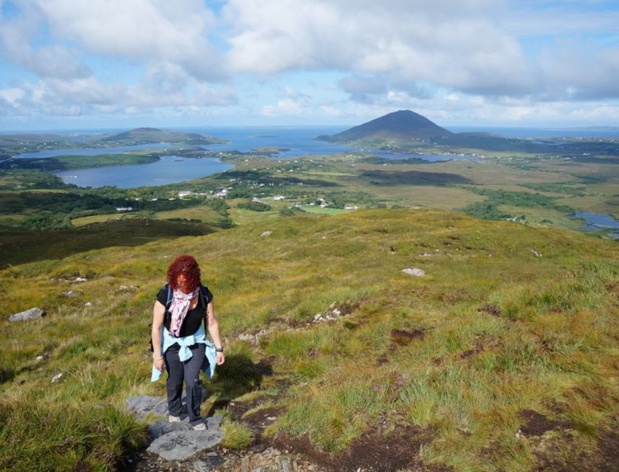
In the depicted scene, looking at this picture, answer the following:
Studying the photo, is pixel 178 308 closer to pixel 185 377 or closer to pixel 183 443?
pixel 185 377

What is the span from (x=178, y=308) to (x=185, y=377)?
137 cm

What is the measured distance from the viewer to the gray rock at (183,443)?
5828 mm

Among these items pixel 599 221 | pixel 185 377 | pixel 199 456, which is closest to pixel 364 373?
pixel 185 377

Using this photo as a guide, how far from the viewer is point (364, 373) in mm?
8234

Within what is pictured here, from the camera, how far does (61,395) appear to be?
805 centimetres

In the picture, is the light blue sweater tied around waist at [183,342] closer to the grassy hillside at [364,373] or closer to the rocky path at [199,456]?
the rocky path at [199,456]

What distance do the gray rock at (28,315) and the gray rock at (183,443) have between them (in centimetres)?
1722

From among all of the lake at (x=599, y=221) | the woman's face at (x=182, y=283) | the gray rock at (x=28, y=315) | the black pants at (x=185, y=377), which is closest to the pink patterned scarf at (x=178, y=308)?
the woman's face at (x=182, y=283)

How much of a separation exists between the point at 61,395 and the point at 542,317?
1123 centimetres

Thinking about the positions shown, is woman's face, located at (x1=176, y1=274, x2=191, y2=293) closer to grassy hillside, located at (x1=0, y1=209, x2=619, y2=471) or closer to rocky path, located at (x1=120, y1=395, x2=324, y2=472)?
grassy hillside, located at (x1=0, y1=209, x2=619, y2=471)

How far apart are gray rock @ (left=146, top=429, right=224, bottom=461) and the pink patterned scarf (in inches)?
64.8

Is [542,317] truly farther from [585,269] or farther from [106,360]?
[106,360]

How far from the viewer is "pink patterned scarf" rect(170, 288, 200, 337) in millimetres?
6848

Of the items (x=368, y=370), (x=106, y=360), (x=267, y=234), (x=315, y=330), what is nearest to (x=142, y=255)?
(x=267, y=234)
